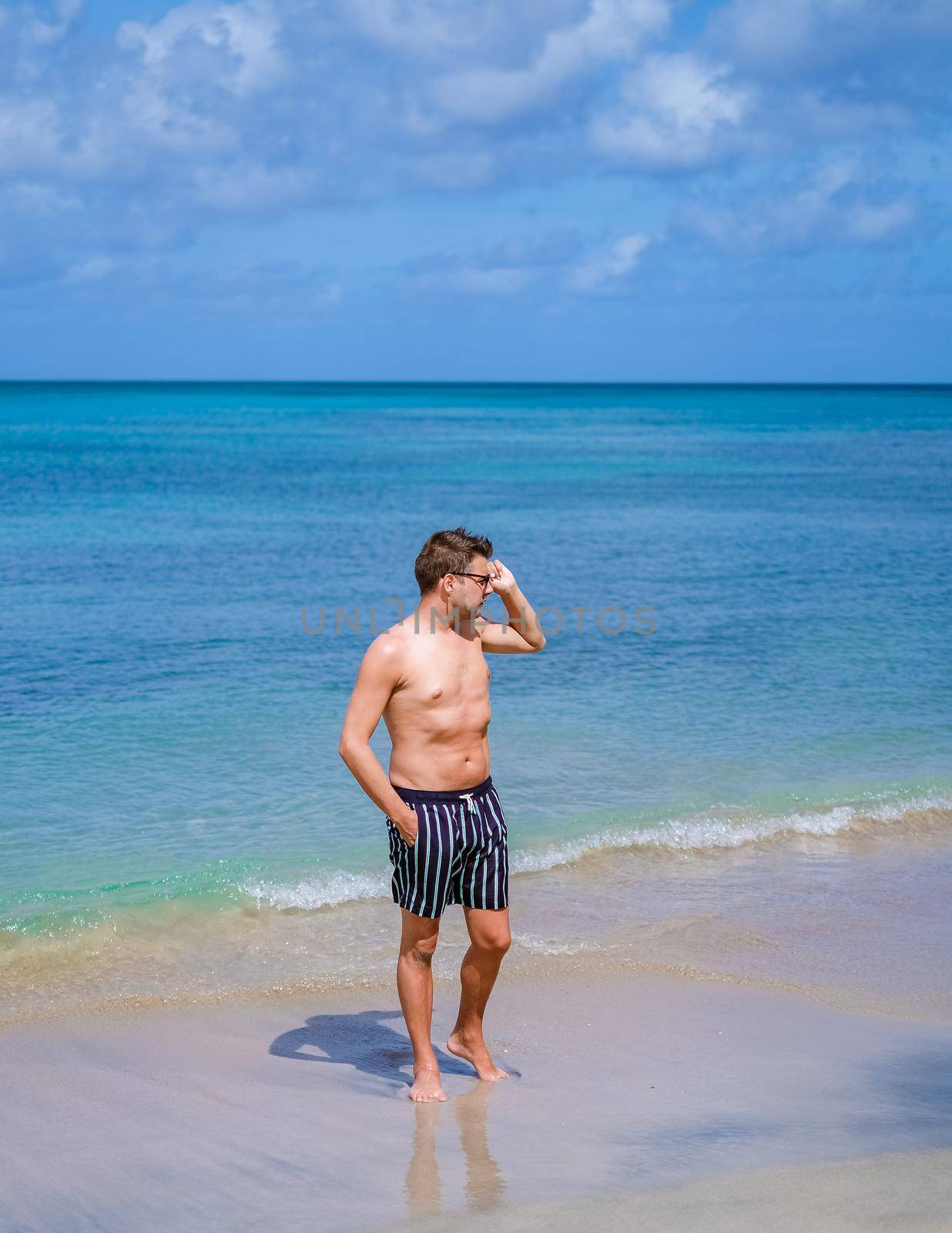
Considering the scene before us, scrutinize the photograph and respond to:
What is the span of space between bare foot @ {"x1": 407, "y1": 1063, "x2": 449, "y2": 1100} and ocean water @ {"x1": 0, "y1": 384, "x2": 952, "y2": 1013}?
1313 mm

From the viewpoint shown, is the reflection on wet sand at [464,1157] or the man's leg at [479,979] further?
the man's leg at [479,979]

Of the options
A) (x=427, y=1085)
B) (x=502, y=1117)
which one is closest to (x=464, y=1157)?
(x=502, y=1117)

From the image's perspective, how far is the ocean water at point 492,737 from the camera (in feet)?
20.1

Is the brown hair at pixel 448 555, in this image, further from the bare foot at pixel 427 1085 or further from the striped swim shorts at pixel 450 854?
the bare foot at pixel 427 1085

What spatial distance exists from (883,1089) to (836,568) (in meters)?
15.6

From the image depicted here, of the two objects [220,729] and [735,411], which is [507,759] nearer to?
[220,729]

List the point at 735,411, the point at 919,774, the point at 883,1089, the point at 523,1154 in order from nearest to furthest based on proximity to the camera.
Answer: the point at 523,1154 → the point at 883,1089 → the point at 919,774 → the point at 735,411

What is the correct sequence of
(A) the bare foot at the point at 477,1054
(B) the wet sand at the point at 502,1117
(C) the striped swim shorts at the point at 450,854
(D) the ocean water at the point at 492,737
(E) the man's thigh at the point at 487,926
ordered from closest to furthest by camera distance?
(B) the wet sand at the point at 502,1117, (C) the striped swim shorts at the point at 450,854, (E) the man's thigh at the point at 487,926, (A) the bare foot at the point at 477,1054, (D) the ocean water at the point at 492,737

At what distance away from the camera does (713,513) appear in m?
26.9

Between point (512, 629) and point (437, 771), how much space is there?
689mm

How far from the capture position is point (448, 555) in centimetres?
413

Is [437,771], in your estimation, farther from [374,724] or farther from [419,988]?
[419,988]

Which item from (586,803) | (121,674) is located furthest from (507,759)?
(121,674)

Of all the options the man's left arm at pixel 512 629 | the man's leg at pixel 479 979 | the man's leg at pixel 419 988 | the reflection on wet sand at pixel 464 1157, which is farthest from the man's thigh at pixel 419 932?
the man's left arm at pixel 512 629
